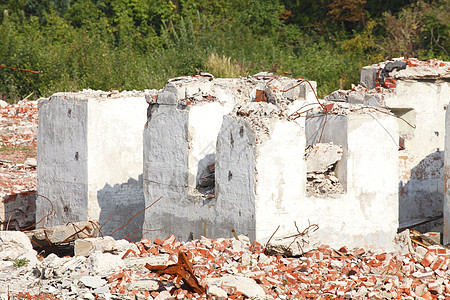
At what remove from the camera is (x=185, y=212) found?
328 inches

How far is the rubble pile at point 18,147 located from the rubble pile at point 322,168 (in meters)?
5.97

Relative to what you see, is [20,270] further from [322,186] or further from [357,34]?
[357,34]

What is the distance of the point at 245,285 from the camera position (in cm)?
630

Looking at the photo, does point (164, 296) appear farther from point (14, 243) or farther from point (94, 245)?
point (14, 243)

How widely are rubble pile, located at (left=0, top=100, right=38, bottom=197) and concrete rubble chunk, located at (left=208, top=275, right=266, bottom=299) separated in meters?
6.50

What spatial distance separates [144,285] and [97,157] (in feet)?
11.8

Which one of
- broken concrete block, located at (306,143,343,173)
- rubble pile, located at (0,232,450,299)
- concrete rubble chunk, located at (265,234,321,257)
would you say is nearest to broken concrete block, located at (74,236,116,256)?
rubble pile, located at (0,232,450,299)

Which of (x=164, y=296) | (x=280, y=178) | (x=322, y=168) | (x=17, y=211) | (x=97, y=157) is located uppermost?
(x=97, y=157)

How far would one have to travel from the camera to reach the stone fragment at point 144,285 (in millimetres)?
6363

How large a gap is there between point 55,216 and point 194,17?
14.2 meters

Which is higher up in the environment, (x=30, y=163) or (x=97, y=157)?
(x=97, y=157)

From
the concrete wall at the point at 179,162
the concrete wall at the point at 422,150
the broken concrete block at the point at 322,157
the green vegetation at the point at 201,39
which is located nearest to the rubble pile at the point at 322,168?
the broken concrete block at the point at 322,157

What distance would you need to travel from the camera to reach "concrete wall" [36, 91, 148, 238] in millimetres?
9586

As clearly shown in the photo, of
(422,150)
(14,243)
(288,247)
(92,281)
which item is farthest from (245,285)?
(422,150)
